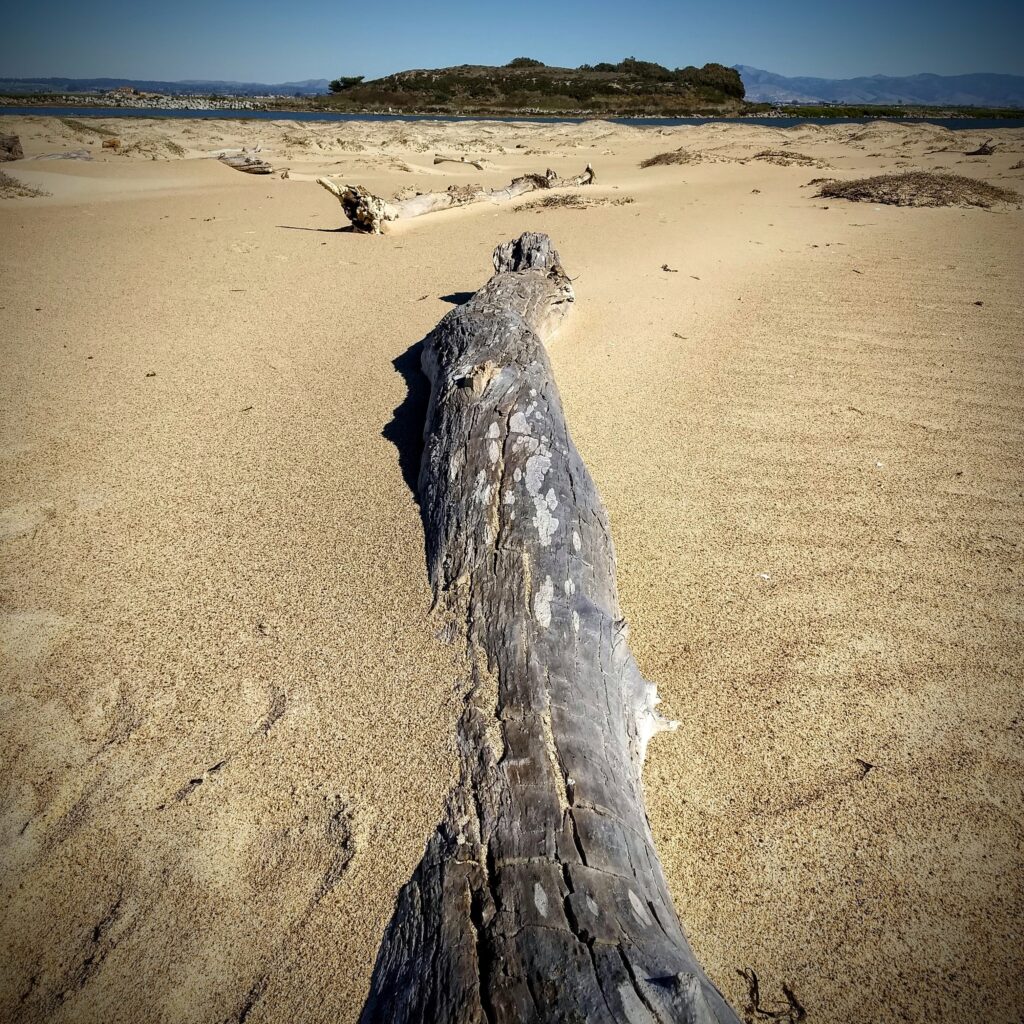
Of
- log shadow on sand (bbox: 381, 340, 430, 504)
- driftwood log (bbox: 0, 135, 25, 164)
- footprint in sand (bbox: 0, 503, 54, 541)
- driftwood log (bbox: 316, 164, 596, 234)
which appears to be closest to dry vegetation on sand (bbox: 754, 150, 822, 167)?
driftwood log (bbox: 316, 164, 596, 234)

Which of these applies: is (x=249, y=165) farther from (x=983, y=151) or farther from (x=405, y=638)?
(x=983, y=151)

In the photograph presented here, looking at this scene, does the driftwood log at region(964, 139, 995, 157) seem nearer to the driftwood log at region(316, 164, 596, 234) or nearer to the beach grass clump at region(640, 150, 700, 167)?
the beach grass clump at region(640, 150, 700, 167)

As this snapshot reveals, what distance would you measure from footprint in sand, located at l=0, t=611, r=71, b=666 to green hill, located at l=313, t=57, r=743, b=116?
44.3m

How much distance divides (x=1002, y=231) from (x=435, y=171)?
10572mm

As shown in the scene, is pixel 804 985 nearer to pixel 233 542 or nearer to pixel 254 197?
pixel 233 542

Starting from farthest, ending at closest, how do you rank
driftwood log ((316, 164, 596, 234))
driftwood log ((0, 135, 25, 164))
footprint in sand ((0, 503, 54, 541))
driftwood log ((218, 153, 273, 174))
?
driftwood log ((218, 153, 273, 174)) → driftwood log ((0, 135, 25, 164)) → driftwood log ((316, 164, 596, 234)) → footprint in sand ((0, 503, 54, 541))

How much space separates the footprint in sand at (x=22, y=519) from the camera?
226 cm

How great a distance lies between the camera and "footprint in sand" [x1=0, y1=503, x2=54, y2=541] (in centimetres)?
226

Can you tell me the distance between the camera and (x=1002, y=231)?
6801 millimetres

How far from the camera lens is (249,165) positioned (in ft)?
38.6

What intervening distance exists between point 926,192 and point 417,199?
7.38 meters

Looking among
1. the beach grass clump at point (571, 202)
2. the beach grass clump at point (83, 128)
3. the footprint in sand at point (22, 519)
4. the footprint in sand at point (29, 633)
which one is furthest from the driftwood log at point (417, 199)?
the beach grass clump at point (83, 128)

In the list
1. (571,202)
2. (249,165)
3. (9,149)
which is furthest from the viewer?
(249,165)

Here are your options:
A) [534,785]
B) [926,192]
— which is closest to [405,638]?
[534,785]
